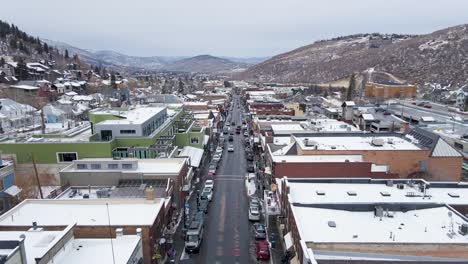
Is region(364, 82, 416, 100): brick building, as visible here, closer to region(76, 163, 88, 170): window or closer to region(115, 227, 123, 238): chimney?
region(76, 163, 88, 170): window

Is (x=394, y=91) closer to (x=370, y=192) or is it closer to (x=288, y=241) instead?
(x=370, y=192)

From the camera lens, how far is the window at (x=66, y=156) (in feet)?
144

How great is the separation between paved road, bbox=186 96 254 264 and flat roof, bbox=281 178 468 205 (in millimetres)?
7192

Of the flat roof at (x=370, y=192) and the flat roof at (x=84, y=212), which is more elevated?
the flat roof at (x=370, y=192)

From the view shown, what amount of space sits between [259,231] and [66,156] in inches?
1069

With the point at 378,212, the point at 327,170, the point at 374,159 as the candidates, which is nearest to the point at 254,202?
the point at 327,170

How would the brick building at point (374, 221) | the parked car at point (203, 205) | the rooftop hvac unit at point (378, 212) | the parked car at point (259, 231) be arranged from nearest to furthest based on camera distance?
the brick building at point (374, 221) → the rooftop hvac unit at point (378, 212) → the parked car at point (259, 231) → the parked car at point (203, 205)

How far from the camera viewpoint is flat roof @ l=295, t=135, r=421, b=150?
134 ft

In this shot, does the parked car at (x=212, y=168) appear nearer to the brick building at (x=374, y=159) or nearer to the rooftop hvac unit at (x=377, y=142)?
the brick building at (x=374, y=159)

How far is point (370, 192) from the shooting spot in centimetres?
2947

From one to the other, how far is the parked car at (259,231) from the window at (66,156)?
25.2 meters

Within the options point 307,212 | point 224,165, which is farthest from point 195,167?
point 307,212

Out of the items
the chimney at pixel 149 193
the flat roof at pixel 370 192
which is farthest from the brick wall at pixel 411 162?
the chimney at pixel 149 193

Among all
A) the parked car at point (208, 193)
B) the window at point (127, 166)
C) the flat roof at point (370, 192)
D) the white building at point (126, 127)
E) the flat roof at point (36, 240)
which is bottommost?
the parked car at point (208, 193)
